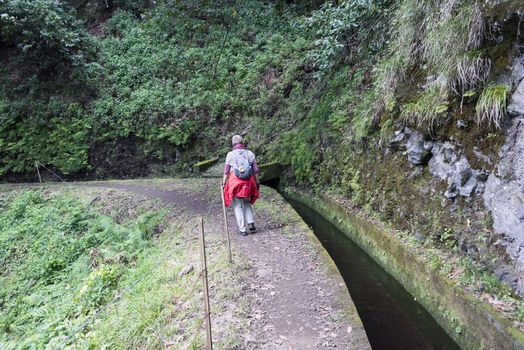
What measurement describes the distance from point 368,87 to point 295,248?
610cm

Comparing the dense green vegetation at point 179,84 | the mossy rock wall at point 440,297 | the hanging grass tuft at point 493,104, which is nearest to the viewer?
the mossy rock wall at point 440,297

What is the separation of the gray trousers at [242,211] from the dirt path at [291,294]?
251 mm

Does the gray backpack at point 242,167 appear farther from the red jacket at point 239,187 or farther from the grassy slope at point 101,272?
the grassy slope at point 101,272

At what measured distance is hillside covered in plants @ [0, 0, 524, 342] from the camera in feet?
17.7

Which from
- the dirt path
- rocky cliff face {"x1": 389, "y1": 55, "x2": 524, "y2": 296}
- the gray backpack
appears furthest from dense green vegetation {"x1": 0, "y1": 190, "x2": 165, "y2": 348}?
rocky cliff face {"x1": 389, "y1": 55, "x2": 524, "y2": 296}

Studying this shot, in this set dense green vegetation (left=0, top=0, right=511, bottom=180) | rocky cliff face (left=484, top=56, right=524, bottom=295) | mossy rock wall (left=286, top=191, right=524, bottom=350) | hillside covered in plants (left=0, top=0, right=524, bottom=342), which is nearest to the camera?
mossy rock wall (left=286, top=191, right=524, bottom=350)

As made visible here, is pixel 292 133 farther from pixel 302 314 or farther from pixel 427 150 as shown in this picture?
pixel 302 314

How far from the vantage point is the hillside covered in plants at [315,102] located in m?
5.39

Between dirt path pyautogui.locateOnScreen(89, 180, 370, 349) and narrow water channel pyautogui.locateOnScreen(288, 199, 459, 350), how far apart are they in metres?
0.82

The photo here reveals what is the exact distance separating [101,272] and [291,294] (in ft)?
12.3

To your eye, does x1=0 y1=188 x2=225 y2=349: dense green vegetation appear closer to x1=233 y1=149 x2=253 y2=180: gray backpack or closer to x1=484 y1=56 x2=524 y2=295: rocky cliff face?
x1=233 y1=149 x2=253 y2=180: gray backpack

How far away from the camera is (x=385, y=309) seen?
606 cm

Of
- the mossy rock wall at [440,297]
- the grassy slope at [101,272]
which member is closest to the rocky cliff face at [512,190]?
the mossy rock wall at [440,297]

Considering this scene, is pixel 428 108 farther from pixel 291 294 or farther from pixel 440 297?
pixel 291 294
